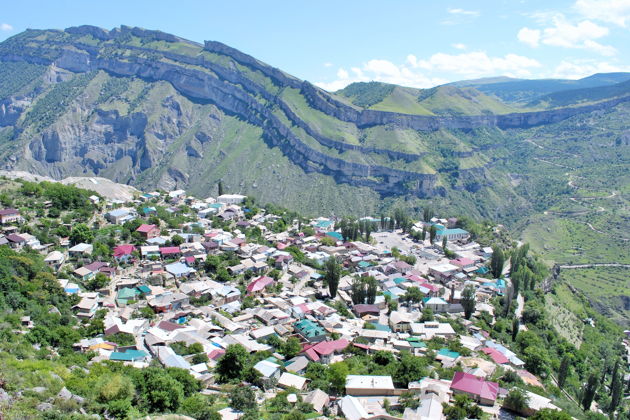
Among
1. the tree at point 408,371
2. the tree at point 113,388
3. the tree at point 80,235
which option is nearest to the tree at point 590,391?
the tree at point 408,371

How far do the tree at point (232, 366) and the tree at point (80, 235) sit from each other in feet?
109

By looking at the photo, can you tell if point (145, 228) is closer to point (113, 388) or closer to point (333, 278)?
point (333, 278)

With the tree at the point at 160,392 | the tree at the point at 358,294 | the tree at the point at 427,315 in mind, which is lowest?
the tree at the point at 427,315

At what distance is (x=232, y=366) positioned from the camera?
34.2 meters

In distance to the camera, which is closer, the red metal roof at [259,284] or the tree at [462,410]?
the tree at [462,410]

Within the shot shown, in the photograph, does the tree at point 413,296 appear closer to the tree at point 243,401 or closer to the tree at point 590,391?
the tree at point 590,391

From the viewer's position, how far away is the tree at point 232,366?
33906 mm

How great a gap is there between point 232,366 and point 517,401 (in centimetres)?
1933

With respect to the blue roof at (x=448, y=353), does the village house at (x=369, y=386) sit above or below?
above

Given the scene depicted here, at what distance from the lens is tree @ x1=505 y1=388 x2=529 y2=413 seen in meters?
31.2

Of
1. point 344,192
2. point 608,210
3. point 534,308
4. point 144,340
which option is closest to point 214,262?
point 144,340

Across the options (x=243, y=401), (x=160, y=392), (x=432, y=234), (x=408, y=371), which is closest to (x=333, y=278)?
(x=408, y=371)

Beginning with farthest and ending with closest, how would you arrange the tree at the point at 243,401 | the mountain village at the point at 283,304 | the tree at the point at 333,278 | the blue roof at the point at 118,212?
1. the blue roof at the point at 118,212
2. the tree at the point at 333,278
3. the mountain village at the point at 283,304
4. the tree at the point at 243,401

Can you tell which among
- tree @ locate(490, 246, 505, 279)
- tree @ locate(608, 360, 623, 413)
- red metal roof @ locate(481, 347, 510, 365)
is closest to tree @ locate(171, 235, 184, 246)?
red metal roof @ locate(481, 347, 510, 365)
